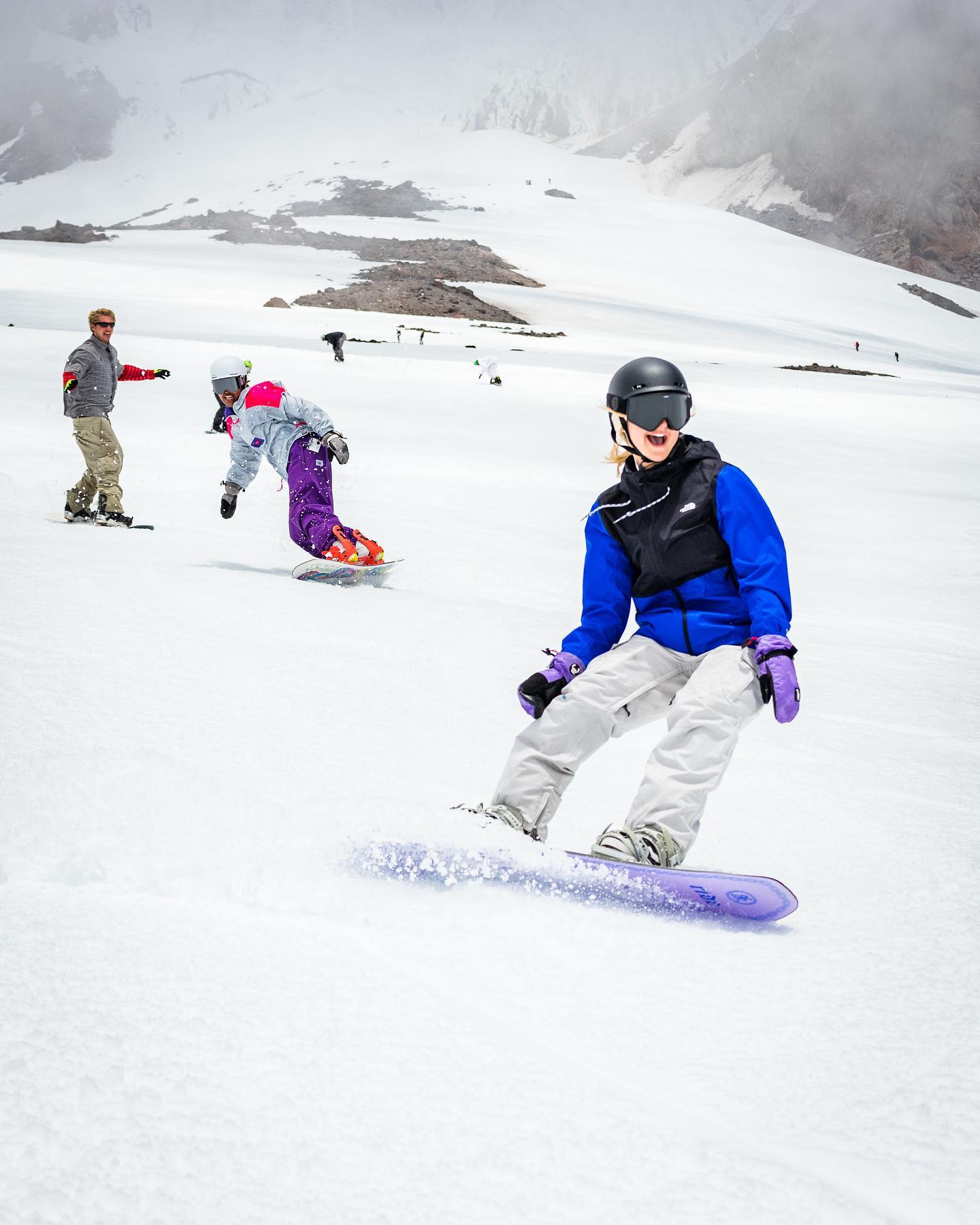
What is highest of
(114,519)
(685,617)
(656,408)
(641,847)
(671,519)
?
(656,408)

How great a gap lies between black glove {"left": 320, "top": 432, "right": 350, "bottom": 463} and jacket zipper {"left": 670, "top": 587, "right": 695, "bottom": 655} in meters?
3.53

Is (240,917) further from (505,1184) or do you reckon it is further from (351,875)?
(505,1184)

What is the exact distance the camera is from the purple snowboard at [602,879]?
6.68ft

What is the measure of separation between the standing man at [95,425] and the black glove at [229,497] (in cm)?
124

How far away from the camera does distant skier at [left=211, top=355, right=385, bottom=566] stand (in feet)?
20.1

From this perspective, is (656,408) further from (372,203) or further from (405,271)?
(372,203)

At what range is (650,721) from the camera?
2.62 m

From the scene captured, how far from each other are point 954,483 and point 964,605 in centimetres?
570

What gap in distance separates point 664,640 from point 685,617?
91 mm

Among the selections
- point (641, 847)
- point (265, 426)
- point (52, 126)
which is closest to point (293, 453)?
point (265, 426)

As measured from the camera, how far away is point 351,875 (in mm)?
2059

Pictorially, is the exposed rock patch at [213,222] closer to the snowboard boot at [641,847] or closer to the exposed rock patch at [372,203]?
the exposed rock patch at [372,203]

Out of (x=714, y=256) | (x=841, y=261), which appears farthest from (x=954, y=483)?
(x=841, y=261)

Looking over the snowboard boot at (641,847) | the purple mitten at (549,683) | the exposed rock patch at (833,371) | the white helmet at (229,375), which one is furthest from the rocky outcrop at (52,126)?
the snowboard boot at (641,847)
